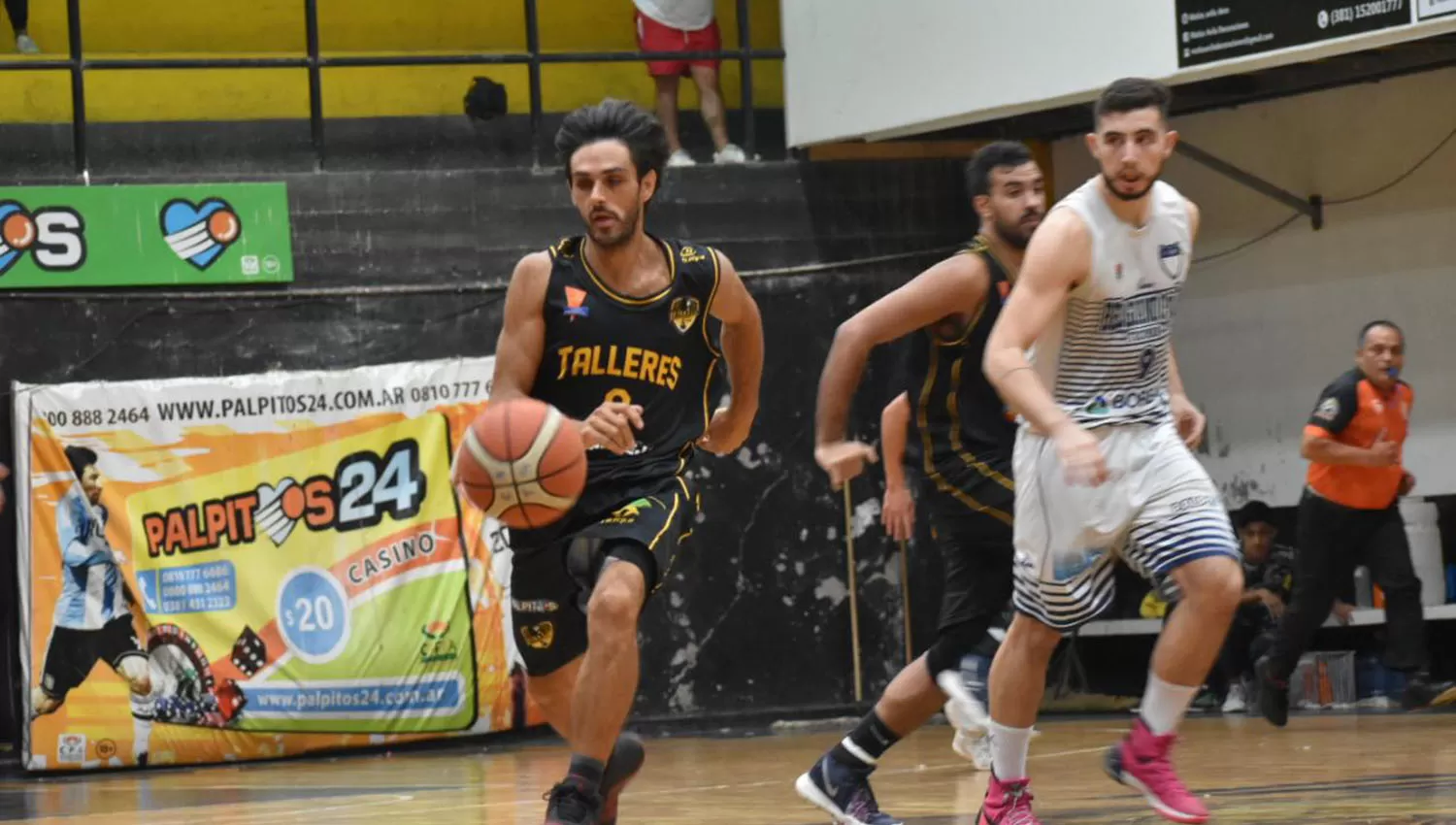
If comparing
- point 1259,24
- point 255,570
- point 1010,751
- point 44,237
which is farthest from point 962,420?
point 44,237

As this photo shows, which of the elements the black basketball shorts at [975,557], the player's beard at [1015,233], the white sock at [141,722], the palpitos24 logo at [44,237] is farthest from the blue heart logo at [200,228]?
the player's beard at [1015,233]

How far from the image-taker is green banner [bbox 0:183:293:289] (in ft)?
39.2

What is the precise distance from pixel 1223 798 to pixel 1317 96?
25.4 ft

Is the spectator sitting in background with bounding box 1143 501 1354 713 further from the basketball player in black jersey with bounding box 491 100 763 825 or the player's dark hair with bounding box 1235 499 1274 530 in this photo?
the basketball player in black jersey with bounding box 491 100 763 825

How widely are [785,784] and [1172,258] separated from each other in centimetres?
382

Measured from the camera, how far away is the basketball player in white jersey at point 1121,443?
205 inches

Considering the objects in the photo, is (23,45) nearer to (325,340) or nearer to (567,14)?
(325,340)

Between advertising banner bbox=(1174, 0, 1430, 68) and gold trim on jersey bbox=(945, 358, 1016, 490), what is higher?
advertising banner bbox=(1174, 0, 1430, 68)

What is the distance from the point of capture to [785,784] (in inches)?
338

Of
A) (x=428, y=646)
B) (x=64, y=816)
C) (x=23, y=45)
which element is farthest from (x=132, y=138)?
(x=64, y=816)

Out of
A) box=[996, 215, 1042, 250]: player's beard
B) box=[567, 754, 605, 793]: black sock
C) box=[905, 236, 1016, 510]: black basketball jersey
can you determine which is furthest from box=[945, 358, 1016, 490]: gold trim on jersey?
box=[567, 754, 605, 793]: black sock

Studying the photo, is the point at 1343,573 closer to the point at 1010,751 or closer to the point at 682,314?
the point at 1010,751

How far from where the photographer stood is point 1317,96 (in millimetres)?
13266

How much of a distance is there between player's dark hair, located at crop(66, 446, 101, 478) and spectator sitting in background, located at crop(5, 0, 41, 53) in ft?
8.90
